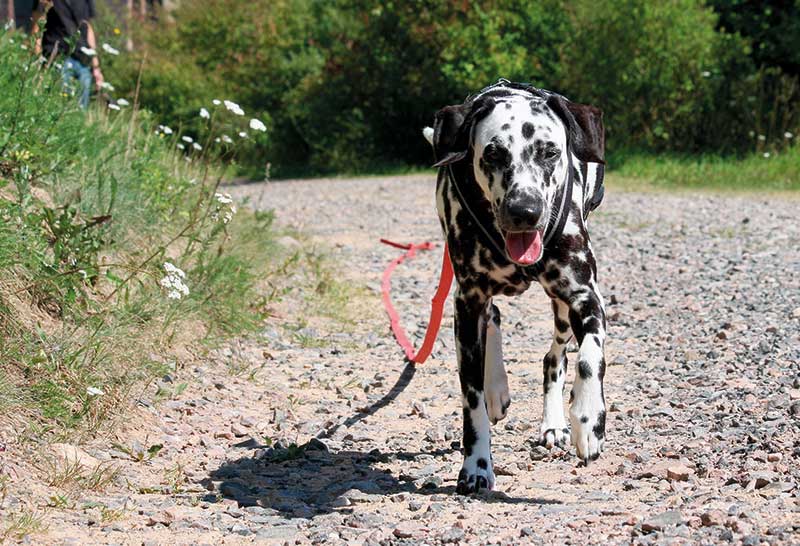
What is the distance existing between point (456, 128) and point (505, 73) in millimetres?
13354

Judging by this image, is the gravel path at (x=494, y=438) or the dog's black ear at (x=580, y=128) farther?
the dog's black ear at (x=580, y=128)

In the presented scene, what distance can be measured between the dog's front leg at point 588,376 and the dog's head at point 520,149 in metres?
0.36

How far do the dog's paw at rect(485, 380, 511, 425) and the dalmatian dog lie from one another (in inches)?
23.9

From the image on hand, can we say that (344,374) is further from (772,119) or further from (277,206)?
(772,119)

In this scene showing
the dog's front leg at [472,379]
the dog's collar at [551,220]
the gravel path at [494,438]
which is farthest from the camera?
the dog's front leg at [472,379]

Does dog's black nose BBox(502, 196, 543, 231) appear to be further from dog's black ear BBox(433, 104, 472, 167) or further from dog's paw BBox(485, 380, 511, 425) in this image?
dog's paw BBox(485, 380, 511, 425)

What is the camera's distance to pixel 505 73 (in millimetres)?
17781

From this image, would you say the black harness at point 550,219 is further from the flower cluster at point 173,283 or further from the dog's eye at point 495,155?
the flower cluster at point 173,283

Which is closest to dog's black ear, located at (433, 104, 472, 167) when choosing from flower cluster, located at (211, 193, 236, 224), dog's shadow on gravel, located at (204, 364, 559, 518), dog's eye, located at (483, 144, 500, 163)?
dog's eye, located at (483, 144, 500, 163)

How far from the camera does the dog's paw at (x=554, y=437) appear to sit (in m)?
5.44

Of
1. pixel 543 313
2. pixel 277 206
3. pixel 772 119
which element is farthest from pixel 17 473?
pixel 772 119

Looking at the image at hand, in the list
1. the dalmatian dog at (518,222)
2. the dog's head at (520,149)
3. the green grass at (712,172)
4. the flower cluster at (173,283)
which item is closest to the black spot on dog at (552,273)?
the dalmatian dog at (518,222)

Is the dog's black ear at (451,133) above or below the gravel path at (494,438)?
above

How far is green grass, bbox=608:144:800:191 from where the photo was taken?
50.4ft
